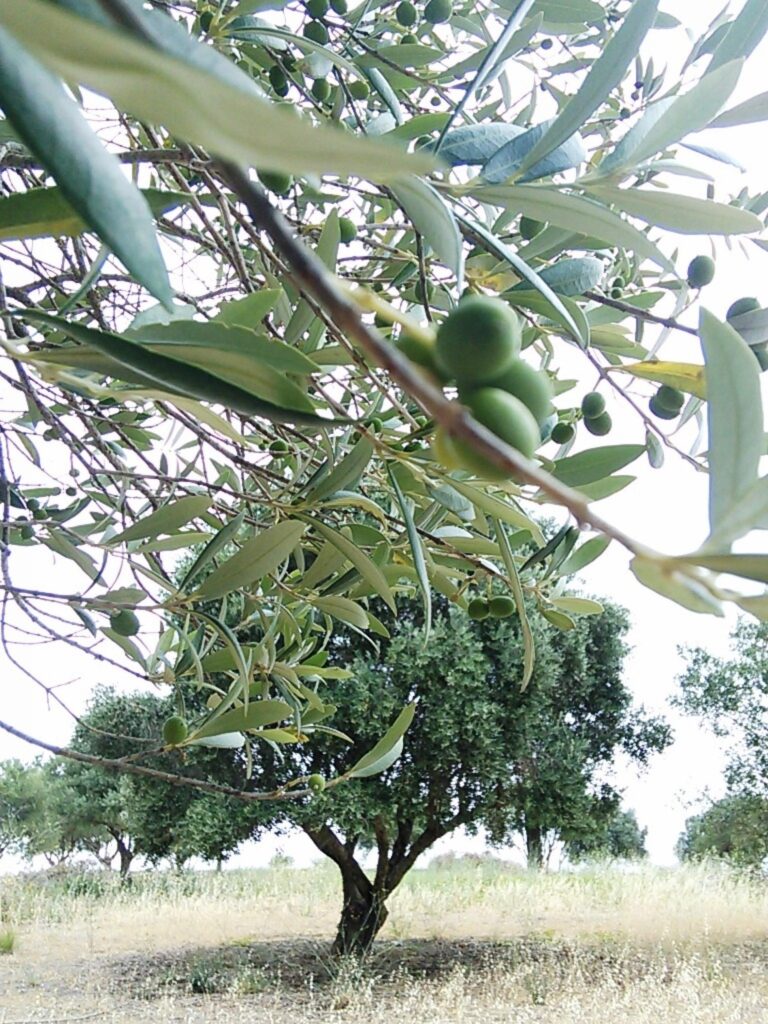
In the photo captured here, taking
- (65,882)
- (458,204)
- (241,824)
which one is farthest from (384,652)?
(458,204)

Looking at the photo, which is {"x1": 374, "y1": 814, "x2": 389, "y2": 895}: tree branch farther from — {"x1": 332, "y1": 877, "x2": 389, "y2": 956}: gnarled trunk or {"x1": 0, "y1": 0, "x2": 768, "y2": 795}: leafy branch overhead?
{"x1": 0, "y1": 0, "x2": 768, "y2": 795}: leafy branch overhead

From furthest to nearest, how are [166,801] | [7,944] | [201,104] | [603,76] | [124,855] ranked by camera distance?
[124,855]
[166,801]
[7,944]
[603,76]
[201,104]

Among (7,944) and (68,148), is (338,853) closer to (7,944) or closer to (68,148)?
(7,944)

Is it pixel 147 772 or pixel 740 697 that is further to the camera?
pixel 740 697

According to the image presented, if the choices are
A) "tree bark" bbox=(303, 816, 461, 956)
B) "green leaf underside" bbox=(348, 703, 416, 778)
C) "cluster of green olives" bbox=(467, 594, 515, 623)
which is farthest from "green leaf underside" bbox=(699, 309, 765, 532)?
"tree bark" bbox=(303, 816, 461, 956)

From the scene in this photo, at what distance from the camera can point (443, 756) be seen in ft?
20.8

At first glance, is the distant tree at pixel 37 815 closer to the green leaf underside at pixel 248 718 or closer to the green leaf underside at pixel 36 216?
the green leaf underside at pixel 248 718

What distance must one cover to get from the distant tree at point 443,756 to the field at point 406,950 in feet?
2.46

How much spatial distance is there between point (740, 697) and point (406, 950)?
11.3 ft

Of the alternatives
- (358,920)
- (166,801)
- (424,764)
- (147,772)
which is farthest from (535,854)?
(147,772)

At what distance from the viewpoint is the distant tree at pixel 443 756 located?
20.7 ft

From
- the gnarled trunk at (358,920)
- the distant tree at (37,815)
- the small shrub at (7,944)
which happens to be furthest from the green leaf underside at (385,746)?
the distant tree at (37,815)

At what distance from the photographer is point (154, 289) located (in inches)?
8.1

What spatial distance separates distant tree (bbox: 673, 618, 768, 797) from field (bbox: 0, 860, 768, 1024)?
1.01 meters
